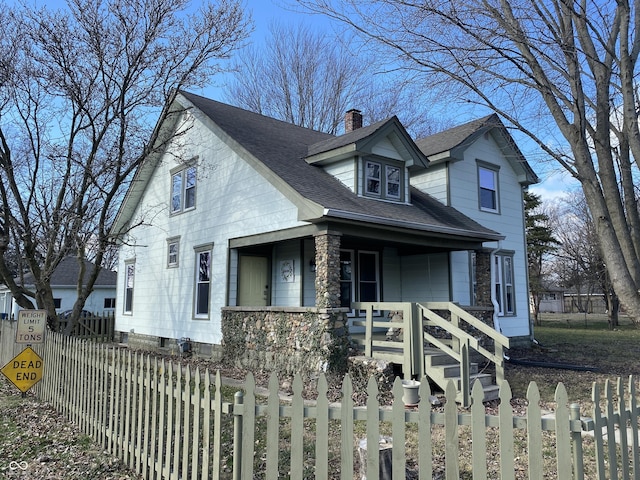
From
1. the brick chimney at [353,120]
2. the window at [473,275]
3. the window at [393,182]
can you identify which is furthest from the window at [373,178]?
the brick chimney at [353,120]

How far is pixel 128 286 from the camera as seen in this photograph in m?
18.4

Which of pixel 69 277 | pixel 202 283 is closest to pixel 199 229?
pixel 202 283

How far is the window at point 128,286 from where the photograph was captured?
18.1 m

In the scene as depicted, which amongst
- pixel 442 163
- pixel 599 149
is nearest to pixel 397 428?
pixel 599 149

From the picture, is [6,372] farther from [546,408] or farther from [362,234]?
[546,408]

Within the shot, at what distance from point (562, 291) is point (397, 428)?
210 ft

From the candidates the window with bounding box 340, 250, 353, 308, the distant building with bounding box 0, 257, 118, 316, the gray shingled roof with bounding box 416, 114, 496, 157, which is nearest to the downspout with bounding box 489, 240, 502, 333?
the gray shingled roof with bounding box 416, 114, 496, 157

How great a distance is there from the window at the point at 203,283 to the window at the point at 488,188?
8.79 metres

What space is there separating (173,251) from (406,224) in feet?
27.0

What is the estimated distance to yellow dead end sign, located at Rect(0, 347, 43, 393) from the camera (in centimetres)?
768

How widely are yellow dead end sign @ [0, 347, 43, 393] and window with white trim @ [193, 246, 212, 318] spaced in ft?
18.4

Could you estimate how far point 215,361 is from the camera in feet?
40.6

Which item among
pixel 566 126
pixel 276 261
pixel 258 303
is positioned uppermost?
pixel 566 126

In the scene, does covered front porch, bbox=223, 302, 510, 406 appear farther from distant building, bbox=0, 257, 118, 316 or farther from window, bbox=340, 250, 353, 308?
distant building, bbox=0, 257, 118, 316
